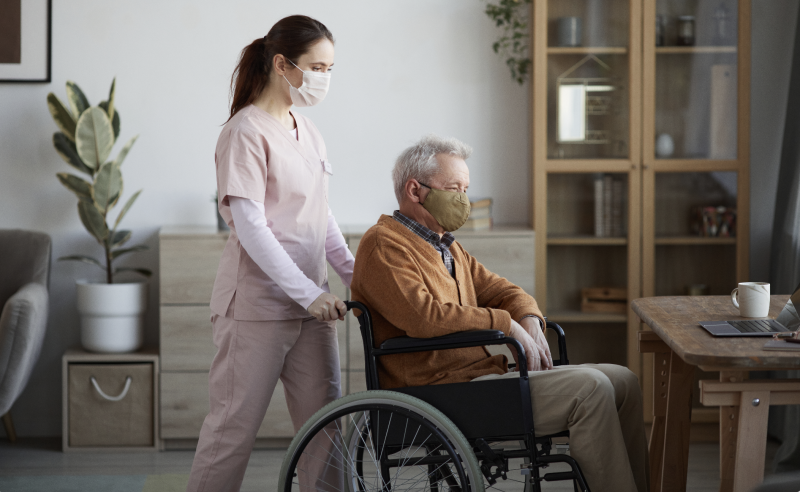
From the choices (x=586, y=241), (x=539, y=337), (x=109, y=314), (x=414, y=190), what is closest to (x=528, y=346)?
(x=539, y=337)

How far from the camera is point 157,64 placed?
3270 mm

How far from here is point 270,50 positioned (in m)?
1.81

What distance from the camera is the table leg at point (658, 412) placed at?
2098mm

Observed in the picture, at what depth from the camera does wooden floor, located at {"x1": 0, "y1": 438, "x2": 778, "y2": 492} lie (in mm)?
2697

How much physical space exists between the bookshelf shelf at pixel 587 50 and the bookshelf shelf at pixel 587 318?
1089mm

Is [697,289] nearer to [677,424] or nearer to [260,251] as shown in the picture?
[677,424]

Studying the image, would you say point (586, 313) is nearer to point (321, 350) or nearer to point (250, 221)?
point (321, 350)

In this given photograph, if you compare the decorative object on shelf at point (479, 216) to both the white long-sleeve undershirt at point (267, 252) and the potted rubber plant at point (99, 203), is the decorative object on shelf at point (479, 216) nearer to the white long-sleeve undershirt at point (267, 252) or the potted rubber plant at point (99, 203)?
the potted rubber plant at point (99, 203)

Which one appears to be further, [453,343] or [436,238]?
[436,238]

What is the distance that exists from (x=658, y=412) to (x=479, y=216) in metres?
1.26

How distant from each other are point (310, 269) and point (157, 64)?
182 centimetres

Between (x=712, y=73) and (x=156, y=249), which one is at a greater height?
(x=712, y=73)

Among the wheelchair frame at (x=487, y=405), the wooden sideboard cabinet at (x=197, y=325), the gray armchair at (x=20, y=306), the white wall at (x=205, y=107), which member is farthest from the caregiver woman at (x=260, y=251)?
the white wall at (x=205, y=107)

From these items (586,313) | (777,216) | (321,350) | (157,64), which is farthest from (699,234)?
(157,64)
